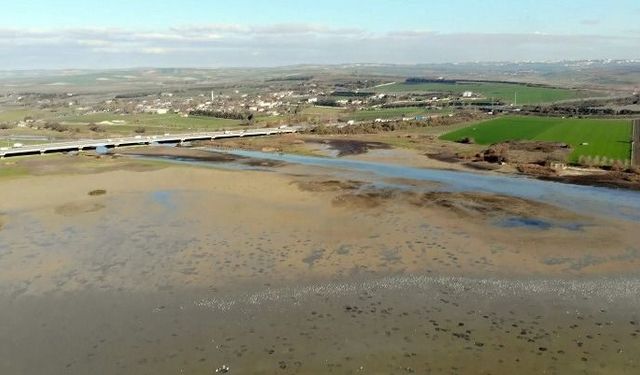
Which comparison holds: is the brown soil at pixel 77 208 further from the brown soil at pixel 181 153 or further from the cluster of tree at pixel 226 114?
the cluster of tree at pixel 226 114

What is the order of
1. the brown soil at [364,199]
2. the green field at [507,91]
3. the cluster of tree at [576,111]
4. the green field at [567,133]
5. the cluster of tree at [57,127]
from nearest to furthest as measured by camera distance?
the brown soil at [364,199], the green field at [567,133], the cluster of tree at [57,127], the cluster of tree at [576,111], the green field at [507,91]

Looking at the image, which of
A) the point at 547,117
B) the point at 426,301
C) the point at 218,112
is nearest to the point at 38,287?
the point at 426,301

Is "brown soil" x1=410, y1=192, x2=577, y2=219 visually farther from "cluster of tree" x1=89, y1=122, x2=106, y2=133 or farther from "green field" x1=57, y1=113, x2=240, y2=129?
"cluster of tree" x1=89, y1=122, x2=106, y2=133

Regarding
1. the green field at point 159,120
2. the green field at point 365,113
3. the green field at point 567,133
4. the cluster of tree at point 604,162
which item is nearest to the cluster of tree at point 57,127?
the green field at point 159,120

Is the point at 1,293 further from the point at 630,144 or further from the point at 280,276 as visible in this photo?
the point at 630,144

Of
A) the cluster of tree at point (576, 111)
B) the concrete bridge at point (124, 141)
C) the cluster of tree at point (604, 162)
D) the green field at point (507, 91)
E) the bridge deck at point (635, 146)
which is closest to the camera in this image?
the cluster of tree at point (604, 162)

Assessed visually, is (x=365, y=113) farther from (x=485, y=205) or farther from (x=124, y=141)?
(x=485, y=205)

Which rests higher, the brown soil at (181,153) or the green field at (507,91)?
the green field at (507,91)
